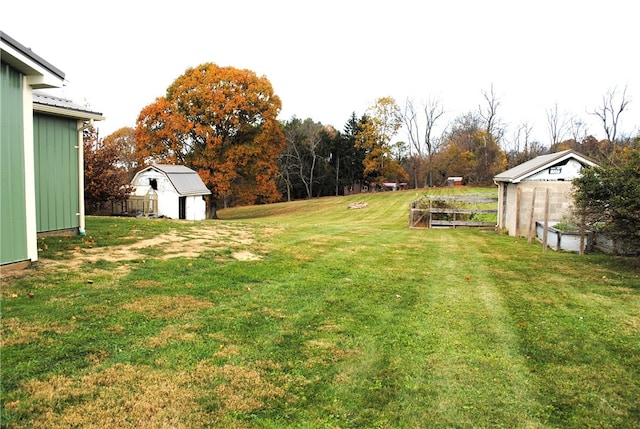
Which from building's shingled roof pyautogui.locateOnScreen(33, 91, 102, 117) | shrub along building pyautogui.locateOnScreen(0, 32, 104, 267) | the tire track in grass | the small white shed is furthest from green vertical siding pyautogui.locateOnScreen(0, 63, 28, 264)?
the small white shed

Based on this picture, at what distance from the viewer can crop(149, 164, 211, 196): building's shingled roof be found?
87.6 ft

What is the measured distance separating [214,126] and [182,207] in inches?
332

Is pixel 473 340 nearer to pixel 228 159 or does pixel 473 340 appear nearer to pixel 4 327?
pixel 4 327

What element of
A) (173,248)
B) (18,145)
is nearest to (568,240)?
(173,248)

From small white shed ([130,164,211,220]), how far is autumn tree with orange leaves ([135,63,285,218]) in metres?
4.66

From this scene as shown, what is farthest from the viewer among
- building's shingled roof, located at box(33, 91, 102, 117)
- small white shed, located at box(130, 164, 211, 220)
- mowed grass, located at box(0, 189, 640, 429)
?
small white shed, located at box(130, 164, 211, 220)

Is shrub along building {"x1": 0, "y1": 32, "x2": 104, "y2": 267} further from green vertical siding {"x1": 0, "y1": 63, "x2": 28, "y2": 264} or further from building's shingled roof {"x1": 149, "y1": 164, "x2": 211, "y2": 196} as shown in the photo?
building's shingled roof {"x1": 149, "y1": 164, "x2": 211, "y2": 196}

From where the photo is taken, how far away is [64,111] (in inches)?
376

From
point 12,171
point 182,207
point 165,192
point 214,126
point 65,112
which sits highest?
point 214,126

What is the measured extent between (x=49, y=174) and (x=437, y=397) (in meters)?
9.45

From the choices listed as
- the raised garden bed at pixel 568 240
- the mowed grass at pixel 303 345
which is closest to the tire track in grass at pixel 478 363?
the mowed grass at pixel 303 345

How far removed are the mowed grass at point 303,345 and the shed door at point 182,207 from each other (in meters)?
17.9

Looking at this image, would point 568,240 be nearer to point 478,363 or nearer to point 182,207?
point 478,363

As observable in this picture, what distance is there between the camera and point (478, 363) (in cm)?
466
